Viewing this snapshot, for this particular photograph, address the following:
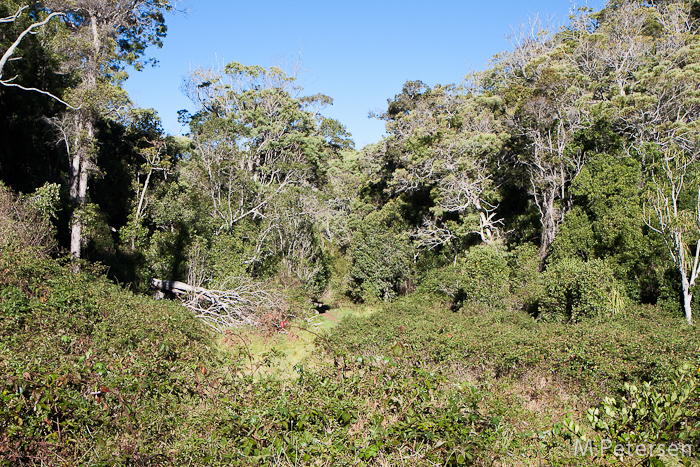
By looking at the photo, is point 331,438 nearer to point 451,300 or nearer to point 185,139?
point 451,300

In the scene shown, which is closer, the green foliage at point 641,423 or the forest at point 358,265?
the green foliage at point 641,423

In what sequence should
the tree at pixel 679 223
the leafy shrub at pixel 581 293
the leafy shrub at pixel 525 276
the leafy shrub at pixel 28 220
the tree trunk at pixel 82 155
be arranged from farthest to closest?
the leafy shrub at pixel 525 276, the tree trunk at pixel 82 155, the leafy shrub at pixel 581 293, the tree at pixel 679 223, the leafy shrub at pixel 28 220

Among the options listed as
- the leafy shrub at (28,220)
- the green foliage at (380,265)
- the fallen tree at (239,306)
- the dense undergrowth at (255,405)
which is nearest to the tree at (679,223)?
the dense undergrowth at (255,405)

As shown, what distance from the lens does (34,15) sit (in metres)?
14.9

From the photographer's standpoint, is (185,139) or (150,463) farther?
(185,139)

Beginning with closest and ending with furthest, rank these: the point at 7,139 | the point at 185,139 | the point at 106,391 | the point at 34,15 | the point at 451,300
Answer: the point at 106,391 → the point at 34,15 → the point at 7,139 → the point at 451,300 → the point at 185,139

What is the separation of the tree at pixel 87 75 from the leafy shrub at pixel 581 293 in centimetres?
1372

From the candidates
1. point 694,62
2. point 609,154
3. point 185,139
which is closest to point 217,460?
point 609,154

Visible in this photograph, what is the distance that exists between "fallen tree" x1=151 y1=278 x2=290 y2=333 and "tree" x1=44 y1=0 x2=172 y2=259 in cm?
400

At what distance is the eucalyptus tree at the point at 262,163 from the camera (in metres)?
17.6

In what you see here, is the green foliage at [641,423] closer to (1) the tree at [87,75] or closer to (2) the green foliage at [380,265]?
(1) the tree at [87,75]

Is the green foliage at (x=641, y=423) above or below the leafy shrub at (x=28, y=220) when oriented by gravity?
below

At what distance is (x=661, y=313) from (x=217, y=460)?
12550mm

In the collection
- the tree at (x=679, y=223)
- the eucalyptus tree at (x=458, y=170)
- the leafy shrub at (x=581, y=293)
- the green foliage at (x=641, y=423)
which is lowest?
the green foliage at (x=641, y=423)
